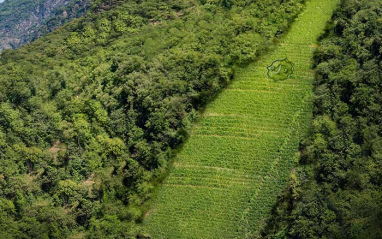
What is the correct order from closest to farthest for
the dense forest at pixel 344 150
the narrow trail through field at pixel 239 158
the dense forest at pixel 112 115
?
the dense forest at pixel 344 150
the narrow trail through field at pixel 239 158
the dense forest at pixel 112 115

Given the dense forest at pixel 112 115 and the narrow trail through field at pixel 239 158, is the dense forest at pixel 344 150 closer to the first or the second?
the narrow trail through field at pixel 239 158

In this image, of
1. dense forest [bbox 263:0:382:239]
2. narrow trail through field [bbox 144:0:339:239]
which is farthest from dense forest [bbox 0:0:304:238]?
dense forest [bbox 263:0:382:239]

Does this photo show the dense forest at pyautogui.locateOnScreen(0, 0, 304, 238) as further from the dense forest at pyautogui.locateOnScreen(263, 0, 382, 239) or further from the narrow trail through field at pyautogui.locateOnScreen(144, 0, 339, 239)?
the dense forest at pyautogui.locateOnScreen(263, 0, 382, 239)

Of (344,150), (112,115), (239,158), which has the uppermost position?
(112,115)

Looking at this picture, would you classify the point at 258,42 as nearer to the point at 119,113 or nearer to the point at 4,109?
the point at 119,113

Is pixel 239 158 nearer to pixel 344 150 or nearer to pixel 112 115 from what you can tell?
pixel 344 150

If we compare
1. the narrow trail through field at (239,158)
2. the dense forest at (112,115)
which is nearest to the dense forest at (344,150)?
the narrow trail through field at (239,158)

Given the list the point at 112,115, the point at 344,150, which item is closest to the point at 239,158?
the point at 344,150
